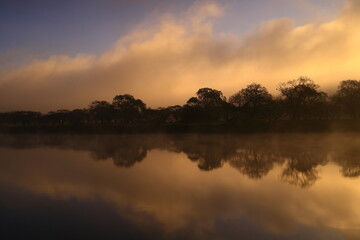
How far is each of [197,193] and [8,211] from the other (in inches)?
245

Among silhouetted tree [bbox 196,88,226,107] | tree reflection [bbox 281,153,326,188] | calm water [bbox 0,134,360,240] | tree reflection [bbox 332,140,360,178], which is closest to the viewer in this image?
calm water [bbox 0,134,360,240]

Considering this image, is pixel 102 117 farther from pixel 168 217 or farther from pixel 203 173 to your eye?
pixel 168 217

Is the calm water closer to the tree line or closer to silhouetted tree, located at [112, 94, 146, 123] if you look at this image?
the tree line

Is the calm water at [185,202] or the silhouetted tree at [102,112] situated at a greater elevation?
the silhouetted tree at [102,112]

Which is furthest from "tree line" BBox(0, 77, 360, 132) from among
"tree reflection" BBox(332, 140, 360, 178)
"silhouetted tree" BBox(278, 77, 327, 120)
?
"tree reflection" BBox(332, 140, 360, 178)

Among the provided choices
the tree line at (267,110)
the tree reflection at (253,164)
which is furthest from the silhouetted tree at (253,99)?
the tree reflection at (253,164)

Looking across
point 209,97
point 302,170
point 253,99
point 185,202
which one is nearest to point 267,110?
point 253,99

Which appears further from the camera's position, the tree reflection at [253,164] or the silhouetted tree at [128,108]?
the silhouetted tree at [128,108]

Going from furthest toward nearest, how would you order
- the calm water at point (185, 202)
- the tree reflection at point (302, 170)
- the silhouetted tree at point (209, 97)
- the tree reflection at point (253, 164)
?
the silhouetted tree at point (209, 97) < the tree reflection at point (253, 164) < the tree reflection at point (302, 170) < the calm water at point (185, 202)

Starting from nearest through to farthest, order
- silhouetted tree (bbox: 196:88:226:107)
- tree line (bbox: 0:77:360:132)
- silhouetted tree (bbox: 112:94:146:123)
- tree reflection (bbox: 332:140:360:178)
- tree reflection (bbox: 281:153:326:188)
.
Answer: tree reflection (bbox: 281:153:326:188)
tree reflection (bbox: 332:140:360:178)
tree line (bbox: 0:77:360:132)
silhouetted tree (bbox: 196:88:226:107)
silhouetted tree (bbox: 112:94:146:123)

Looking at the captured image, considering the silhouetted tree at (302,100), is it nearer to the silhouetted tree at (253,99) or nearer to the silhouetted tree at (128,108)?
the silhouetted tree at (253,99)

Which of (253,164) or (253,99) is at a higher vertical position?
(253,99)

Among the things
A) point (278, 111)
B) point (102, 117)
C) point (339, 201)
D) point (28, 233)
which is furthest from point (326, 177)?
point (102, 117)

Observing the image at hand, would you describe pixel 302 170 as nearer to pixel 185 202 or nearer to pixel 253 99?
pixel 185 202
